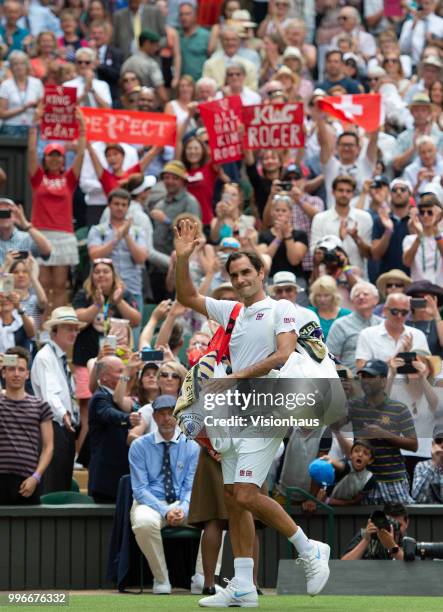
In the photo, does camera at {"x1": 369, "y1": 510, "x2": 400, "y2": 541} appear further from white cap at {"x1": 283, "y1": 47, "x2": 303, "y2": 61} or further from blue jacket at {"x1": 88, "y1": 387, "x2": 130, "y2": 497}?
white cap at {"x1": 283, "y1": 47, "x2": 303, "y2": 61}

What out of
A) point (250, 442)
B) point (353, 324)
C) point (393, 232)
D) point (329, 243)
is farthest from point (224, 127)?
point (250, 442)

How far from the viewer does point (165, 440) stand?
12.6m

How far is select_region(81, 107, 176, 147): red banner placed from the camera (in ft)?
59.1

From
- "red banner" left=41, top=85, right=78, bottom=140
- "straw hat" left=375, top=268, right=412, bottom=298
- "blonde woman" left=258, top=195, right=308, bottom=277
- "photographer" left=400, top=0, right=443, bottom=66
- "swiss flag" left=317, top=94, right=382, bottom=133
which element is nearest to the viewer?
"straw hat" left=375, top=268, right=412, bottom=298

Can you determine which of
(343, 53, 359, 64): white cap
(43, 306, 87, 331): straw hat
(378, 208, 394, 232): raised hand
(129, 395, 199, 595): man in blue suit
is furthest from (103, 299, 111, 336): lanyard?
(343, 53, 359, 64): white cap

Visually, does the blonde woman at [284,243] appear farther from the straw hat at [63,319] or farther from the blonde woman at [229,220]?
the straw hat at [63,319]

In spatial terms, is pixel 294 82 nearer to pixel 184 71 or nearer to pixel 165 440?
pixel 184 71

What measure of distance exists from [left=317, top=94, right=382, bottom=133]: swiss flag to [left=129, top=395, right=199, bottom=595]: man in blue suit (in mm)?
6622

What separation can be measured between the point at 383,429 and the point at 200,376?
2.38 m

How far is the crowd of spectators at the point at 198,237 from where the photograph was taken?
41.9ft

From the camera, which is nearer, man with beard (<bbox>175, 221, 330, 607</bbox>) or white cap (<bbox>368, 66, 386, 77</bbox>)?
man with beard (<bbox>175, 221, 330, 607</bbox>)

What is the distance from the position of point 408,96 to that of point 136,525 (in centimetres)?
971

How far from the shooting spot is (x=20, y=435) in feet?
42.0

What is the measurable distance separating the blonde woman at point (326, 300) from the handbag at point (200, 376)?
4.82m
